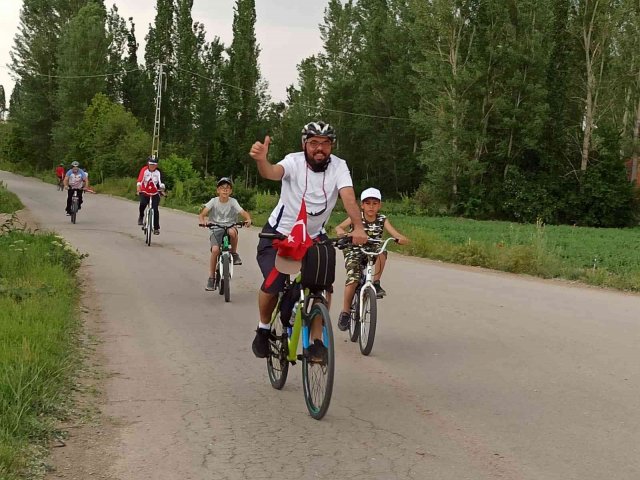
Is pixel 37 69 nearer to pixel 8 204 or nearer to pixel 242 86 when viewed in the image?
pixel 242 86

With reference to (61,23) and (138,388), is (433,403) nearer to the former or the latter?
(138,388)

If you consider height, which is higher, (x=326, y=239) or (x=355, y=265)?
(x=326, y=239)

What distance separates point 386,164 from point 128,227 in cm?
4512

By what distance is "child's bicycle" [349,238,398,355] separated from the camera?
712 cm

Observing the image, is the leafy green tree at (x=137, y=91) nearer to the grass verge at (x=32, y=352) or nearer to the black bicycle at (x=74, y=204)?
the black bicycle at (x=74, y=204)

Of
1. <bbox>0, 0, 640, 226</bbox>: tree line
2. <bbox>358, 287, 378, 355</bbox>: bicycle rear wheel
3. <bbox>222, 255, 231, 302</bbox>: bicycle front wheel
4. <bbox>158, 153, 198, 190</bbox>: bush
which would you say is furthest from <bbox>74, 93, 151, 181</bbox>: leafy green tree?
<bbox>358, 287, 378, 355</bbox>: bicycle rear wheel

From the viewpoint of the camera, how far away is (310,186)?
5.45 metres

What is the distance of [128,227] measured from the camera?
21.8 metres

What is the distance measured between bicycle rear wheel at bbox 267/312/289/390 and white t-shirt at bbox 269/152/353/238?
0.78 metres

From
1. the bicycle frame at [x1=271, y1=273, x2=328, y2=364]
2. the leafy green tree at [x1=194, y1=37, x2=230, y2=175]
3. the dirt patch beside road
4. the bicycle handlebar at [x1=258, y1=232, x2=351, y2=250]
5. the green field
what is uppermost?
the leafy green tree at [x1=194, y1=37, x2=230, y2=175]

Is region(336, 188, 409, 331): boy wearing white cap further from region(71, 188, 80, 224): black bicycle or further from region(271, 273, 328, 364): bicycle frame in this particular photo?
region(71, 188, 80, 224): black bicycle

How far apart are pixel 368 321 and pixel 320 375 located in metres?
2.17

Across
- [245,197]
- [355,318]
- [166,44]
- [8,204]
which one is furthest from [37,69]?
[355,318]

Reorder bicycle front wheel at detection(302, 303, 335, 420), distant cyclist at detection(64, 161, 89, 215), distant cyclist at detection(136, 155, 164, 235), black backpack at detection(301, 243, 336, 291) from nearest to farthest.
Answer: bicycle front wheel at detection(302, 303, 335, 420)
black backpack at detection(301, 243, 336, 291)
distant cyclist at detection(136, 155, 164, 235)
distant cyclist at detection(64, 161, 89, 215)
